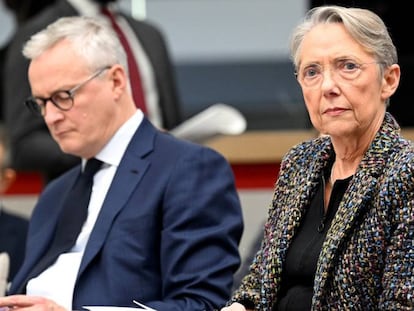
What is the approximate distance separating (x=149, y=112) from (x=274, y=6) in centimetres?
180

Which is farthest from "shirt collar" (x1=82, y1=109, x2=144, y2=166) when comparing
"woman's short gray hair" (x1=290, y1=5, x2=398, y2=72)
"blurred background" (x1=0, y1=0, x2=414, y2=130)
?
"blurred background" (x1=0, y1=0, x2=414, y2=130)

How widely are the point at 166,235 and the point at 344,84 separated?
0.88 metres

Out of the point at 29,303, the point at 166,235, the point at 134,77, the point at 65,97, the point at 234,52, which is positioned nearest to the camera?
the point at 29,303

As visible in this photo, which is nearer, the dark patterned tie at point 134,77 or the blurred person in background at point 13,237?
the blurred person in background at point 13,237

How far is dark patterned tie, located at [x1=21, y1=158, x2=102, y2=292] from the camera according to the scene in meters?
4.16

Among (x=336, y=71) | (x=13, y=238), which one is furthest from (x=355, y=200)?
(x=13, y=238)

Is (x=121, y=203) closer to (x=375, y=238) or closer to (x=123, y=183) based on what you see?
(x=123, y=183)

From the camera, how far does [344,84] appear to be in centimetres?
328

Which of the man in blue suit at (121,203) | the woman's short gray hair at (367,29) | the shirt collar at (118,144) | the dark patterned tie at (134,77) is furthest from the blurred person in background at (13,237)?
the woman's short gray hair at (367,29)

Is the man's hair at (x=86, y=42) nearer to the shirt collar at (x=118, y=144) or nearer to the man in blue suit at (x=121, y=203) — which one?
the man in blue suit at (x=121, y=203)

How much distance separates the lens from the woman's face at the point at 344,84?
10.8 feet

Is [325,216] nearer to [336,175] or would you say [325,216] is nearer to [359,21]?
[336,175]

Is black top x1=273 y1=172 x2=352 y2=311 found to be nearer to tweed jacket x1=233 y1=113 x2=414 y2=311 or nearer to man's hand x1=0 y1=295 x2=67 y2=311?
tweed jacket x1=233 y1=113 x2=414 y2=311

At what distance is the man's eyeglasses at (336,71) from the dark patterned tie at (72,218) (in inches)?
42.2
